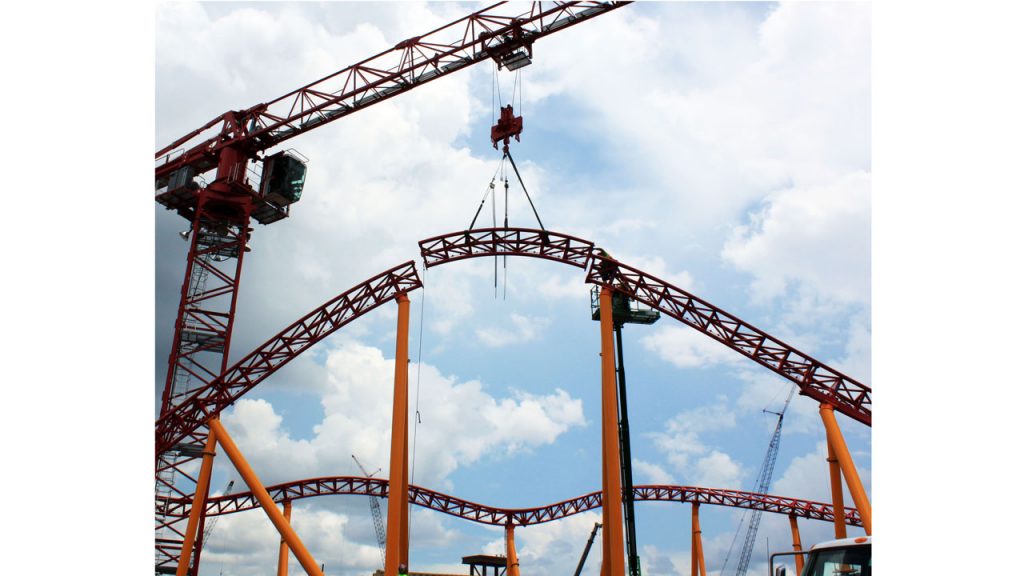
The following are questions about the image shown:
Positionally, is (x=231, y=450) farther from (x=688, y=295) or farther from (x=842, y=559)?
(x=842, y=559)

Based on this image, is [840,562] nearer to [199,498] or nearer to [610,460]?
[610,460]

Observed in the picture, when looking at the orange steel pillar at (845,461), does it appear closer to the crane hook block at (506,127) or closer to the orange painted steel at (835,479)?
the orange painted steel at (835,479)

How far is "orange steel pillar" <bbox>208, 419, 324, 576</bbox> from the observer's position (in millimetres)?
24625

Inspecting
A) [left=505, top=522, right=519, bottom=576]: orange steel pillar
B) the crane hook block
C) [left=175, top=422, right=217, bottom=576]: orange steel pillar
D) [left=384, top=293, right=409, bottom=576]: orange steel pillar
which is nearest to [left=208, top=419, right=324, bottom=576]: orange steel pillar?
[left=175, top=422, right=217, bottom=576]: orange steel pillar

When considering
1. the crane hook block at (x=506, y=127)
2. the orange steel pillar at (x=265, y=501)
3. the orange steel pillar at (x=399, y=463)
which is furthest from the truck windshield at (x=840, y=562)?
the crane hook block at (x=506, y=127)

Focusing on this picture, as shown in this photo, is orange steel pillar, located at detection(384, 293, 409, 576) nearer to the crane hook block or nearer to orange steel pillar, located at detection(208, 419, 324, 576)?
orange steel pillar, located at detection(208, 419, 324, 576)

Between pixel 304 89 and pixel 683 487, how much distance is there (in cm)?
3272

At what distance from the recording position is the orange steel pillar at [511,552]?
47.7 meters

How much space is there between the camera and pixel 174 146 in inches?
1756

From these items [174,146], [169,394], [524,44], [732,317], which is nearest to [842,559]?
[732,317]

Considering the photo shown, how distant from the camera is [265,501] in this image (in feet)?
84.0

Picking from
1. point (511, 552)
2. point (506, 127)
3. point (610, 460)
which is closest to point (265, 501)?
point (610, 460)

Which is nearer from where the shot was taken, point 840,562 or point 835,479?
point 840,562

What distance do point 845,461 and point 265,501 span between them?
64.6 feet
